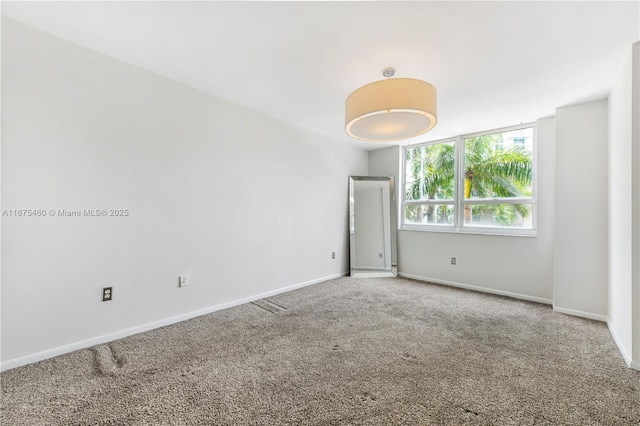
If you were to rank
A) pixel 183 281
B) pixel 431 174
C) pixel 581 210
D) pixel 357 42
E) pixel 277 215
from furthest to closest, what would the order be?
pixel 431 174, pixel 277 215, pixel 581 210, pixel 183 281, pixel 357 42

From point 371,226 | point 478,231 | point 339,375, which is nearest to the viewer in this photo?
point 339,375

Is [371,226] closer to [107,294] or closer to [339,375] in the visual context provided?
[339,375]

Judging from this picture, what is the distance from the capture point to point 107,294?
7.34ft

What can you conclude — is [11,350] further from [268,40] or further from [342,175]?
[342,175]

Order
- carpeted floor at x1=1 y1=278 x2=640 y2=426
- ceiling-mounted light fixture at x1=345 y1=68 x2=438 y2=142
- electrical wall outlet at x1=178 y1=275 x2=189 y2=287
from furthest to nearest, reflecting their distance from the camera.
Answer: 1. electrical wall outlet at x1=178 y1=275 x2=189 y2=287
2. ceiling-mounted light fixture at x1=345 y1=68 x2=438 y2=142
3. carpeted floor at x1=1 y1=278 x2=640 y2=426

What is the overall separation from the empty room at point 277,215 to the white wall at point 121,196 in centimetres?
1

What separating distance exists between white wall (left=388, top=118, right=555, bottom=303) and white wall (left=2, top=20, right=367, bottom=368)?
2330 millimetres

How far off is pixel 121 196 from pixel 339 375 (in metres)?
2.20

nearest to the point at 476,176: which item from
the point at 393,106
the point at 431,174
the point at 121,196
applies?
the point at 431,174

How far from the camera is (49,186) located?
1978 millimetres

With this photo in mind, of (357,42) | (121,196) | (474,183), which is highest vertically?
(357,42)

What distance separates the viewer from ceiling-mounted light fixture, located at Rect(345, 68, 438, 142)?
185cm

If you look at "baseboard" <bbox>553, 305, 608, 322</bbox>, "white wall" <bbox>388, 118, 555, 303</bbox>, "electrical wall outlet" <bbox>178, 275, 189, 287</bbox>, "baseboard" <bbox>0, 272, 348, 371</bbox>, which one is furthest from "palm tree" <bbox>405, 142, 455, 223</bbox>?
"electrical wall outlet" <bbox>178, 275, 189, 287</bbox>

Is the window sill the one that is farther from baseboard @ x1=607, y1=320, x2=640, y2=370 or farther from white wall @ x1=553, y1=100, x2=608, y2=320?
baseboard @ x1=607, y1=320, x2=640, y2=370
